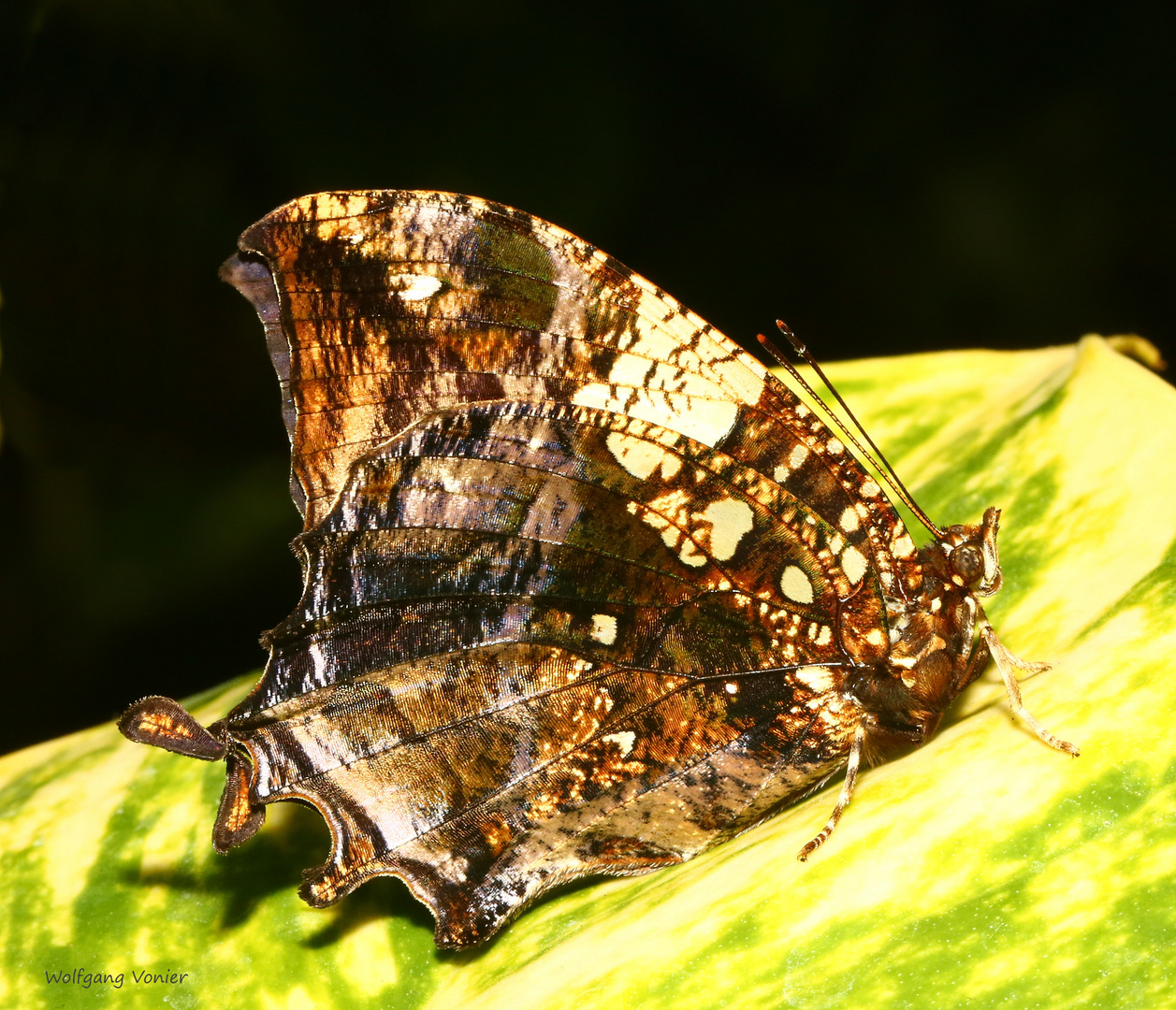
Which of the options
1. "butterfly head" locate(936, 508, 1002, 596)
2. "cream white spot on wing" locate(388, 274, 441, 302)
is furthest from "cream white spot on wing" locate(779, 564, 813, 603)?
"cream white spot on wing" locate(388, 274, 441, 302)

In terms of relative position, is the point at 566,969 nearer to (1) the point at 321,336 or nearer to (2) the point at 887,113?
(1) the point at 321,336

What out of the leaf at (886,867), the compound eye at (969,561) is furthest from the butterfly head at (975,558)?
the leaf at (886,867)

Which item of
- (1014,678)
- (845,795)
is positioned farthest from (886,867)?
(1014,678)

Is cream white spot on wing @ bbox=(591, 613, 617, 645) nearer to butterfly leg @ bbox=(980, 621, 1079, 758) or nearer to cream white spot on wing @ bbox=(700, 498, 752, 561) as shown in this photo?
cream white spot on wing @ bbox=(700, 498, 752, 561)

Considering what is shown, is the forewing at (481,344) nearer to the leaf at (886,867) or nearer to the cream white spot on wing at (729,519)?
the cream white spot on wing at (729,519)

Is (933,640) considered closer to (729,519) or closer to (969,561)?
(969,561)
